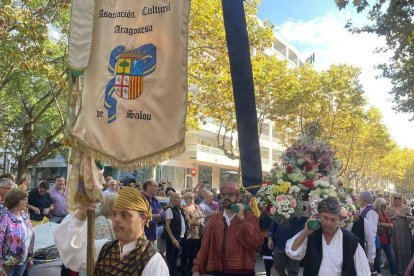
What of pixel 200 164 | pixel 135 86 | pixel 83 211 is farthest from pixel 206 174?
pixel 83 211

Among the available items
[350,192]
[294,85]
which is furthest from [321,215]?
[294,85]

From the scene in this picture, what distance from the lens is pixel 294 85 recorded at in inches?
1131

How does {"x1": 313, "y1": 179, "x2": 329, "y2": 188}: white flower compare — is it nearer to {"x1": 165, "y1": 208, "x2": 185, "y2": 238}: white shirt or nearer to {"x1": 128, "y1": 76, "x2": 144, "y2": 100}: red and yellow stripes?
{"x1": 128, "y1": 76, "x2": 144, "y2": 100}: red and yellow stripes

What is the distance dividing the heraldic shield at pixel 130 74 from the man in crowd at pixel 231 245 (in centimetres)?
308

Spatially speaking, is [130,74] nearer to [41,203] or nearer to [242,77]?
[242,77]

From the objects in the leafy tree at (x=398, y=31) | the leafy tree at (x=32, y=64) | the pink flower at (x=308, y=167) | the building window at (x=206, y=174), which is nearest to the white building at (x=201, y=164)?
the building window at (x=206, y=174)

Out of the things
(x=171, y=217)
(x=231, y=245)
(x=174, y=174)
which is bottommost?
(x=231, y=245)

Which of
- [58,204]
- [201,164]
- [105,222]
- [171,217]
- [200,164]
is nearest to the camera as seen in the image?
[105,222]

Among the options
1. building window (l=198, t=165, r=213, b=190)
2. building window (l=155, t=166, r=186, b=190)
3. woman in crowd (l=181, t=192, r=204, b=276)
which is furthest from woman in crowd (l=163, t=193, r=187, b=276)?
building window (l=198, t=165, r=213, b=190)

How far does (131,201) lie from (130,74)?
0.92 m

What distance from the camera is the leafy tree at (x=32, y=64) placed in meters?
10.1

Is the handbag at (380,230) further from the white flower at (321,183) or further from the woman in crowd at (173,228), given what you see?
the white flower at (321,183)

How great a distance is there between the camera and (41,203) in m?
10.5

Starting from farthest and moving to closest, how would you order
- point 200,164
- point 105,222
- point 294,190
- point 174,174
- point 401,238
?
point 200,164 < point 174,174 < point 401,238 < point 294,190 < point 105,222
